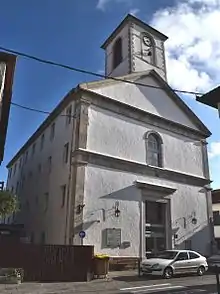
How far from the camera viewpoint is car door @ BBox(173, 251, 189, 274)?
15.1 metres

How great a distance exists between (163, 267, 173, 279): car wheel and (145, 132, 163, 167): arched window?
9.37 m

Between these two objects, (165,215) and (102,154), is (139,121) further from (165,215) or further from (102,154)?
(165,215)

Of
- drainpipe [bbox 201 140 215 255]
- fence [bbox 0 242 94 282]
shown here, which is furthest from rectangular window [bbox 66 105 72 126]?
drainpipe [bbox 201 140 215 255]

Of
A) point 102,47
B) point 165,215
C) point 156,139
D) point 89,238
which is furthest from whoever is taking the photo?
point 102,47

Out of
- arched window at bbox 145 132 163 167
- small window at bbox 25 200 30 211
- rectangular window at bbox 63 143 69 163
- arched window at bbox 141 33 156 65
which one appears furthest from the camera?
arched window at bbox 141 33 156 65

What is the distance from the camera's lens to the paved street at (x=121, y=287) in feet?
37.3

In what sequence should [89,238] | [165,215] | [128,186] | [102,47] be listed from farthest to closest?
[102,47] → [165,215] → [128,186] → [89,238]

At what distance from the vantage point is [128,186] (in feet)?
67.6

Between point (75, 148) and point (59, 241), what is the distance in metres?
5.97

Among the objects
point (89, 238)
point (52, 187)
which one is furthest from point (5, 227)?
point (89, 238)

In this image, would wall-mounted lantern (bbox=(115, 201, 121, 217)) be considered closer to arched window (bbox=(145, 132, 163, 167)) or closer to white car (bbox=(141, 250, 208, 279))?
white car (bbox=(141, 250, 208, 279))

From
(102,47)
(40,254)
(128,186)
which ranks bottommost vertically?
(40,254)

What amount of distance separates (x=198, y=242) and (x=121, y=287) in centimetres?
1244

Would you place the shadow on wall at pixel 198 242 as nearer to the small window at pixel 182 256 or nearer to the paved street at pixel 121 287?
the small window at pixel 182 256
